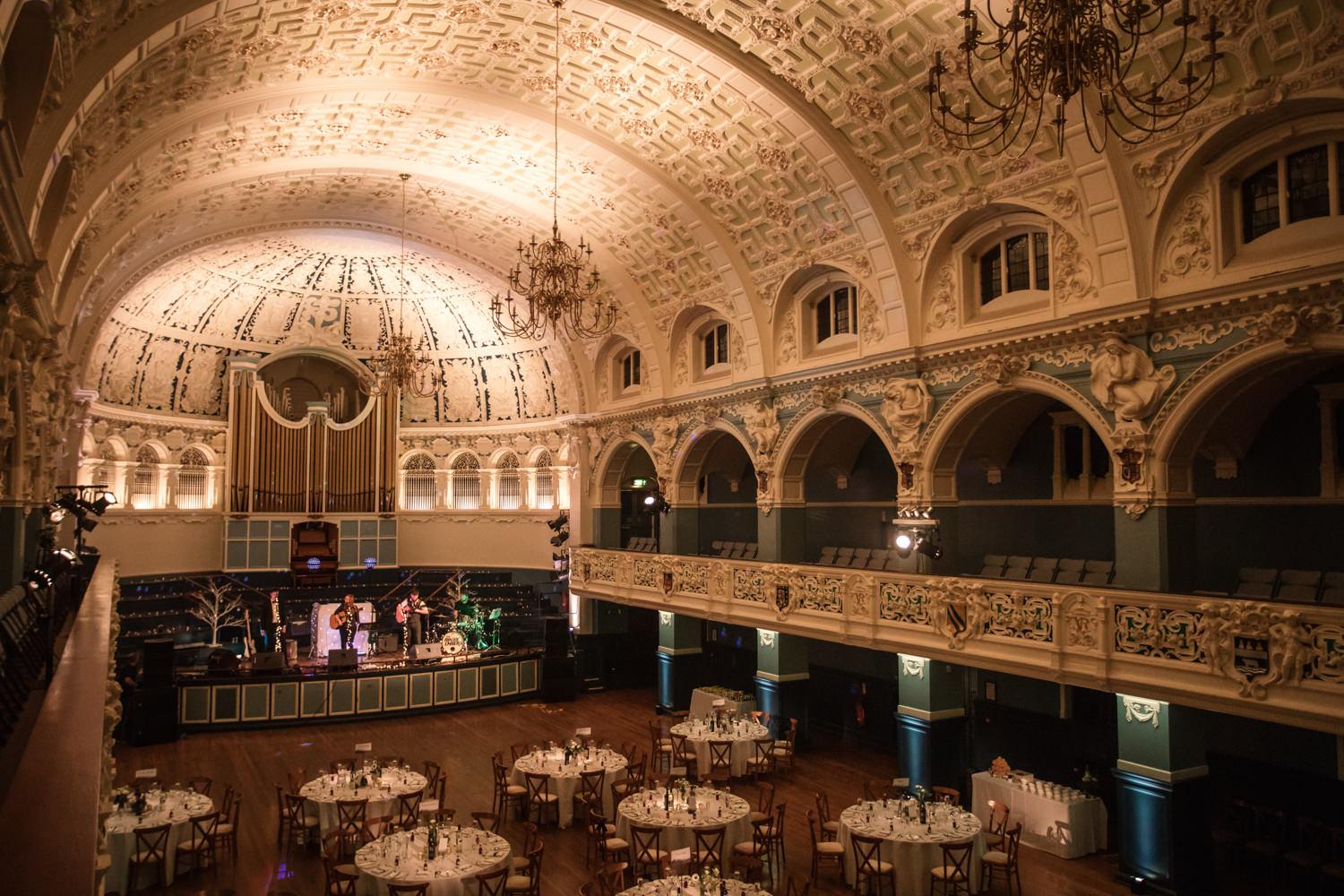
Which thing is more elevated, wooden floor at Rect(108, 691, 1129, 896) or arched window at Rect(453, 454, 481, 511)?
arched window at Rect(453, 454, 481, 511)

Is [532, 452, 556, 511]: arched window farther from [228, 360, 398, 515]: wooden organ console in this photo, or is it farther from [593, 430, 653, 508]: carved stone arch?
[228, 360, 398, 515]: wooden organ console

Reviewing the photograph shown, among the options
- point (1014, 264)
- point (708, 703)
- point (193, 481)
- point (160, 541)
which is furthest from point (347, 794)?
point (193, 481)

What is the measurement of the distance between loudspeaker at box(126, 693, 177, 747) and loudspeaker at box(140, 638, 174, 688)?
142 millimetres

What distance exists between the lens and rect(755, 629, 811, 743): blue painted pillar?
17.7 m

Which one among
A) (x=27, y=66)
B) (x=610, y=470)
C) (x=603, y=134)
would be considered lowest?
(x=610, y=470)

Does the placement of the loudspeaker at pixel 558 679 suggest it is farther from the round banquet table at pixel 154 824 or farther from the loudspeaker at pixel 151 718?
the round banquet table at pixel 154 824

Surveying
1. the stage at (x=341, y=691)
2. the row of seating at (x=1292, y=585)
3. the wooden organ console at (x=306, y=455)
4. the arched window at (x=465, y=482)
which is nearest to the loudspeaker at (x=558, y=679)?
the stage at (x=341, y=691)

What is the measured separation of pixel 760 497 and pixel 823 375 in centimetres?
295

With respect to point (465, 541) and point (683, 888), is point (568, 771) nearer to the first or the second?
point (683, 888)

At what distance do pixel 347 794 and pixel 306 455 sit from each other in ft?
52.5

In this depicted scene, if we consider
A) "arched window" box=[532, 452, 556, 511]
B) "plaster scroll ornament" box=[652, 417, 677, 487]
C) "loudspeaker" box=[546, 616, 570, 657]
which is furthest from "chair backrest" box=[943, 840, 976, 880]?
"arched window" box=[532, 452, 556, 511]

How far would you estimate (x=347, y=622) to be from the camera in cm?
2375

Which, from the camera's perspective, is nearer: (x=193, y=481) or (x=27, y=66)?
(x=27, y=66)

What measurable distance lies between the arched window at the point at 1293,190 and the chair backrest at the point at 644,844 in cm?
1012
